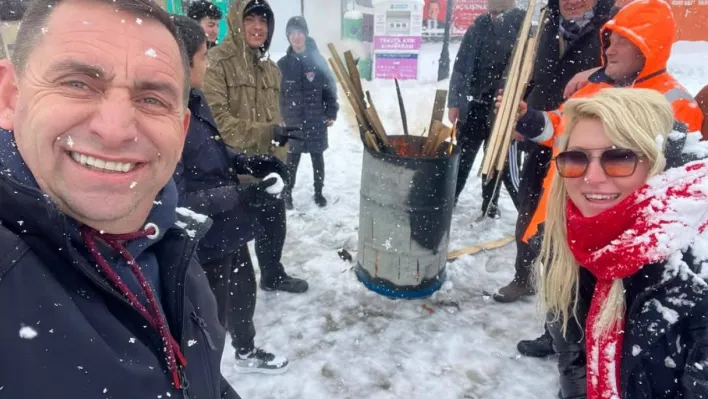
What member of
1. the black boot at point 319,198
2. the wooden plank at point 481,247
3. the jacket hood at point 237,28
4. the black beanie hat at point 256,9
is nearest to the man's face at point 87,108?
the jacket hood at point 237,28

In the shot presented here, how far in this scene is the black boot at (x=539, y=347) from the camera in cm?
→ 310

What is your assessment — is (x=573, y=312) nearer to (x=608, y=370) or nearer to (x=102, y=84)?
(x=608, y=370)

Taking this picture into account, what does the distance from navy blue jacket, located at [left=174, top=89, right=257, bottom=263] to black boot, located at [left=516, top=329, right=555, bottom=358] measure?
80.6 inches

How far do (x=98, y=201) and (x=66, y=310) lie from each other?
0.73 feet

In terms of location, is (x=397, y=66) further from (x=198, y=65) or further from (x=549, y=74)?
(x=198, y=65)

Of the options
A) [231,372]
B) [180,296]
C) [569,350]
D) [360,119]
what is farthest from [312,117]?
[180,296]

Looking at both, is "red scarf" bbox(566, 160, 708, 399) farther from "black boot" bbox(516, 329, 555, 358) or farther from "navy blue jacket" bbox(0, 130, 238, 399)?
"black boot" bbox(516, 329, 555, 358)

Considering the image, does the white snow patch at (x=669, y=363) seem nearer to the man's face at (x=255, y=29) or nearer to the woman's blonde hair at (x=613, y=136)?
the woman's blonde hair at (x=613, y=136)

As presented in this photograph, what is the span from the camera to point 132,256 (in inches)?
41.1

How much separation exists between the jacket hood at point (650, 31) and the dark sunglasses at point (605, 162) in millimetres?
1147

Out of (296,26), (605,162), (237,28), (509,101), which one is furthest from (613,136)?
(296,26)

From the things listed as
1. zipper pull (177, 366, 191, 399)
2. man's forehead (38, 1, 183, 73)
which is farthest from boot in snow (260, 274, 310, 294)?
man's forehead (38, 1, 183, 73)

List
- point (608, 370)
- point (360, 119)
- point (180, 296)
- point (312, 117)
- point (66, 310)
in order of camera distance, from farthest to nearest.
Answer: point (312, 117) < point (360, 119) < point (608, 370) < point (180, 296) < point (66, 310)

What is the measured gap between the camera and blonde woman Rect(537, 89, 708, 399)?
1421 mm
